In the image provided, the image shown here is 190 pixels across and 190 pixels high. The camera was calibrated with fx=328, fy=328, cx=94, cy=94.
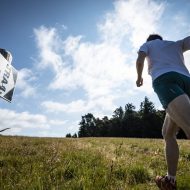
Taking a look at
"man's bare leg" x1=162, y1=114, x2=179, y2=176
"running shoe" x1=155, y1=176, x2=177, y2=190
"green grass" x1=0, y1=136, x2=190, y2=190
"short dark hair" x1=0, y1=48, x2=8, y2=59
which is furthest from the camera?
"man's bare leg" x1=162, y1=114, x2=179, y2=176

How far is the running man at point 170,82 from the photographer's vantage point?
14.2 ft

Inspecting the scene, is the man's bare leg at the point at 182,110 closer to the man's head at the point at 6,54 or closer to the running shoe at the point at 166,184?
the running shoe at the point at 166,184

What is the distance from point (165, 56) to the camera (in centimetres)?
477

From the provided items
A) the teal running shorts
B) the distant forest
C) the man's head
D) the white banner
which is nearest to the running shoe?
the teal running shorts

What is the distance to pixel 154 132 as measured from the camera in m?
106

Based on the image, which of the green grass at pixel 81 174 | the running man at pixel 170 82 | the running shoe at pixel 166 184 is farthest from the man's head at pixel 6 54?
the running shoe at pixel 166 184

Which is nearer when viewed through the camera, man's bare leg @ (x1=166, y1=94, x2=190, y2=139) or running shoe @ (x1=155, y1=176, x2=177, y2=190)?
man's bare leg @ (x1=166, y1=94, x2=190, y2=139)

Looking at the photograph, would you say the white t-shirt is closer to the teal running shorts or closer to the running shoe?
the teal running shorts

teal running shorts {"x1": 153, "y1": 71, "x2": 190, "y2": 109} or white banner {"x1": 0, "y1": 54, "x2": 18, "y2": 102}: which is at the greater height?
teal running shorts {"x1": 153, "y1": 71, "x2": 190, "y2": 109}

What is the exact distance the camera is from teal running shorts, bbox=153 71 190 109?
14.4ft

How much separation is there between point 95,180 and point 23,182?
110 cm

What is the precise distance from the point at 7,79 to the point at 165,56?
2.40 meters

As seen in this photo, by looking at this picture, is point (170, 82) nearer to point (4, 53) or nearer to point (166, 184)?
point (166, 184)

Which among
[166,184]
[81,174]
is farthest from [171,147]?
[81,174]
